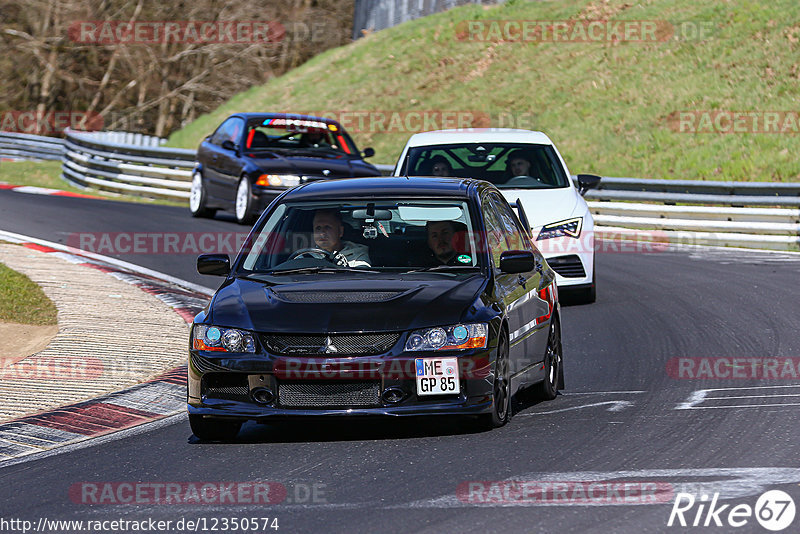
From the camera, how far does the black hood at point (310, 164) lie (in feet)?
66.5

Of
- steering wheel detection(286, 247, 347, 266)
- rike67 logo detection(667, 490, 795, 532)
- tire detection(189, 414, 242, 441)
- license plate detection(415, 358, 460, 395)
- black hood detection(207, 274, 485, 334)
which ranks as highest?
steering wheel detection(286, 247, 347, 266)

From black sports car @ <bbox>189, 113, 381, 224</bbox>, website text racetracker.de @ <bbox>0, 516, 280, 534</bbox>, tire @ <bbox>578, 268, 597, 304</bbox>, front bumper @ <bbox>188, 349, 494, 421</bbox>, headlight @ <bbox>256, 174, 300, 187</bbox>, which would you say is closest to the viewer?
website text racetracker.de @ <bbox>0, 516, 280, 534</bbox>

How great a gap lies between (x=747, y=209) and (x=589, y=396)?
12679 millimetres

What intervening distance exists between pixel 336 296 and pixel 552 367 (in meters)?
2.04

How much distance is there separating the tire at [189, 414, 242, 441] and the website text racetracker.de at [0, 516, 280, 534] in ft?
5.33

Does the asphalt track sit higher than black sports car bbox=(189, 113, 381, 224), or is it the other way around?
black sports car bbox=(189, 113, 381, 224)

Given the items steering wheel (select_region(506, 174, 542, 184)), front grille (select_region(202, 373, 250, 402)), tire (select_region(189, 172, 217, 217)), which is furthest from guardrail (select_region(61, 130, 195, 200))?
front grille (select_region(202, 373, 250, 402))

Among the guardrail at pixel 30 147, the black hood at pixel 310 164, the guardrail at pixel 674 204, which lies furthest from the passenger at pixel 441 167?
the guardrail at pixel 30 147

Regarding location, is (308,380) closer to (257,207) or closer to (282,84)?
(257,207)

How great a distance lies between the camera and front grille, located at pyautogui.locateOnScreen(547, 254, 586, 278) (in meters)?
13.0

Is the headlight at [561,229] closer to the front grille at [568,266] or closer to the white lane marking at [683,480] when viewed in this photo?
the front grille at [568,266]

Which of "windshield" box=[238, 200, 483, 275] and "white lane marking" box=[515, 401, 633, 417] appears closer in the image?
"windshield" box=[238, 200, 483, 275]

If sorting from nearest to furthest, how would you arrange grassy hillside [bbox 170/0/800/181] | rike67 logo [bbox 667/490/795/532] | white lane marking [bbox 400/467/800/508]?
rike67 logo [bbox 667/490/795/532], white lane marking [bbox 400/467/800/508], grassy hillside [bbox 170/0/800/181]

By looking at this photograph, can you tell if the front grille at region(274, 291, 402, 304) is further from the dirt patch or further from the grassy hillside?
the grassy hillside
